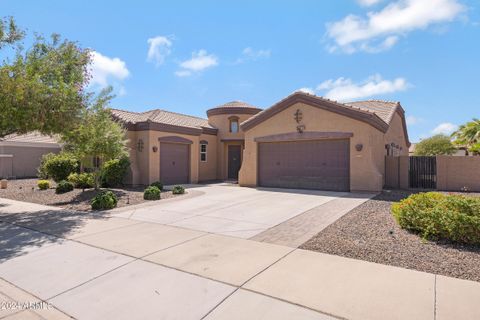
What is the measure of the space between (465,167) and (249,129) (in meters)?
11.4

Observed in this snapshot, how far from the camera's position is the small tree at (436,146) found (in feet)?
132

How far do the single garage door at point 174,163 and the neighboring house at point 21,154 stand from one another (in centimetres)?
1197

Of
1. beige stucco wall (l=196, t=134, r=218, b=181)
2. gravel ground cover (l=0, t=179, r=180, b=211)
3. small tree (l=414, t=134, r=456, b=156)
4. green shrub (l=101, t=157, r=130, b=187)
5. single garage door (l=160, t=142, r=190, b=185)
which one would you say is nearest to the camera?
gravel ground cover (l=0, t=179, r=180, b=211)

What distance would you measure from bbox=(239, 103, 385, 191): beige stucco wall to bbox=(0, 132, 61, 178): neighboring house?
1766cm

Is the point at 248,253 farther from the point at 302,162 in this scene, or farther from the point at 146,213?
the point at 302,162

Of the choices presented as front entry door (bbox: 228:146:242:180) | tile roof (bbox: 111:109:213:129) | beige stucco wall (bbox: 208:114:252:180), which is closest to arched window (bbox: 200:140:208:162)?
tile roof (bbox: 111:109:213:129)

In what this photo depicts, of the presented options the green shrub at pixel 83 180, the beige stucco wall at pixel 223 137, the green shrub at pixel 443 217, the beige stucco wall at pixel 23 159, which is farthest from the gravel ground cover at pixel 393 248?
the beige stucco wall at pixel 23 159

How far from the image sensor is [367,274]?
454 cm

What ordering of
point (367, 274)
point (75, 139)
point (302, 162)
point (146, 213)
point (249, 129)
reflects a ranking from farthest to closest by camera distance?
point (249, 129) < point (302, 162) < point (75, 139) < point (146, 213) < point (367, 274)

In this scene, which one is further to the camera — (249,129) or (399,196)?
(249,129)

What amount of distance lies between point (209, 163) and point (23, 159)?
16.5 meters

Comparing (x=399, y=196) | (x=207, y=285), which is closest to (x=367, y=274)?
(x=207, y=285)

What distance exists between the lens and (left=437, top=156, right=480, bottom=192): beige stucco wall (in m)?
14.5

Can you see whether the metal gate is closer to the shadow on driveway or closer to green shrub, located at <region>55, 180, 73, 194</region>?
the shadow on driveway
